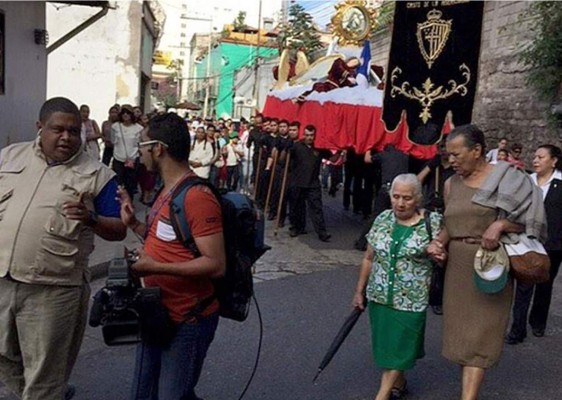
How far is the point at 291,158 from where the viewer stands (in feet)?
36.9

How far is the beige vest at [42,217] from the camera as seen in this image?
3.16 m

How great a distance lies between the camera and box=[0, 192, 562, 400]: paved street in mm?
4738

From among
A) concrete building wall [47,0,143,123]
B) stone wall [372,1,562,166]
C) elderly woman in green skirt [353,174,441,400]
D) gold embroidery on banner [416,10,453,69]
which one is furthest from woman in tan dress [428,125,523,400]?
concrete building wall [47,0,143,123]

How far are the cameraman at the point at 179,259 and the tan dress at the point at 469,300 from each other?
1.68 metres

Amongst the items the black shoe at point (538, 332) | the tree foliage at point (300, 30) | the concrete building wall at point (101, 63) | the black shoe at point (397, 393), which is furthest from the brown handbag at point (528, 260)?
the tree foliage at point (300, 30)

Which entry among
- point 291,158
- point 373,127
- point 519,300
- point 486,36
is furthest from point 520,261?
point 486,36

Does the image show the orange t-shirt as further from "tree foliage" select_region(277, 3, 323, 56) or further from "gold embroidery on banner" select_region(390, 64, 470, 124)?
"tree foliage" select_region(277, 3, 323, 56)

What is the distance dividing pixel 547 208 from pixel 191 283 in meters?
4.14

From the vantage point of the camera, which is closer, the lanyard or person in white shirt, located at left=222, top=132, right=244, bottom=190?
the lanyard

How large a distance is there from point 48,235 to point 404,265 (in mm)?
2108

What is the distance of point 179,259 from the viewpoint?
3.00 metres

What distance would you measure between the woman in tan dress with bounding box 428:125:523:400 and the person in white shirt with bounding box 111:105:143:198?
8.66 meters

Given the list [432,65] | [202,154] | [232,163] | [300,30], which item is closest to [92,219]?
[432,65]

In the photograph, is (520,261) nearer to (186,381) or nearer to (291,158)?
(186,381)
